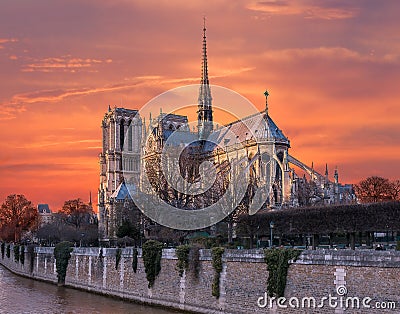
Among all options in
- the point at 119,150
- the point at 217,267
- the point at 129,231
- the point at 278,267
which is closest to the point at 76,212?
the point at 119,150

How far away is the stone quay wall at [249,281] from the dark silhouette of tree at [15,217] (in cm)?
5031

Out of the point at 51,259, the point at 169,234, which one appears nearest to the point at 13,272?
the point at 51,259

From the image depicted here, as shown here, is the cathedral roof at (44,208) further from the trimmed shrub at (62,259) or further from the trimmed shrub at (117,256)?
the trimmed shrub at (117,256)

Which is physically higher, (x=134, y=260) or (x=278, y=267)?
(x=134, y=260)

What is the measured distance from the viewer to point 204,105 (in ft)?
275

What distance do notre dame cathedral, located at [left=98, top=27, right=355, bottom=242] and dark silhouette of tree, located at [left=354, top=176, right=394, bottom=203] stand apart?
194 centimetres

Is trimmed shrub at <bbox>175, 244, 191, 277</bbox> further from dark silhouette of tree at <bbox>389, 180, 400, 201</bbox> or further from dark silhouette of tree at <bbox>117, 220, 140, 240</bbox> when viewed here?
dark silhouette of tree at <bbox>389, 180, 400, 201</bbox>

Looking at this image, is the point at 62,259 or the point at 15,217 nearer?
the point at 62,259

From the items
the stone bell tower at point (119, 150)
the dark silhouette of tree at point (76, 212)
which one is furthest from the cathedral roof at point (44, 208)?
the stone bell tower at point (119, 150)

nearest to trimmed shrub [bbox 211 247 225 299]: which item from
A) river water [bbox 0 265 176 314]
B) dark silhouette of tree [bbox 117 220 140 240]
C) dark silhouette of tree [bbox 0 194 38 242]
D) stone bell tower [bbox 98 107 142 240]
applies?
river water [bbox 0 265 176 314]

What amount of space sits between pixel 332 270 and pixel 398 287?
2253mm

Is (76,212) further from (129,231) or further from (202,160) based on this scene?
(129,231)

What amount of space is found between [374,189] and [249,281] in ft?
155

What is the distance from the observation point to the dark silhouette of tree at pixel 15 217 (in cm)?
8181
